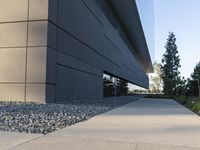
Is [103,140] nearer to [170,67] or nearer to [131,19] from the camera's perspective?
[131,19]

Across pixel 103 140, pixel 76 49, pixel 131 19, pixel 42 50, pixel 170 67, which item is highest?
pixel 131 19

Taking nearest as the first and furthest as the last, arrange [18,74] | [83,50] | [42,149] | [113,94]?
[42,149] → [18,74] → [83,50] → [113,94]

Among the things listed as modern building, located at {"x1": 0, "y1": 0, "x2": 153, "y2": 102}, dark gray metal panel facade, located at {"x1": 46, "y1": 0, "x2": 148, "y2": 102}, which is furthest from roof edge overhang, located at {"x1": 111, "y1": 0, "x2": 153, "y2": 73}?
modern building, located at {"x1": 0, "y1": 0, "x2": 153, "y2": 102}

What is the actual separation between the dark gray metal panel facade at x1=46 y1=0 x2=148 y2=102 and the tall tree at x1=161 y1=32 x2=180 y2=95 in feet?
92.8

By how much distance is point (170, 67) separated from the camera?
5534cm

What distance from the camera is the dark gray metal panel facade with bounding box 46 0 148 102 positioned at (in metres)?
14.0

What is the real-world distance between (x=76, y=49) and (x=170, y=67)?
40351 millimetres

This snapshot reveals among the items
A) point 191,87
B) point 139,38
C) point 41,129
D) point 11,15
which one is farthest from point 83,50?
point 191,87

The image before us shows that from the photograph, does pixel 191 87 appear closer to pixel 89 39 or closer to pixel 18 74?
pixel 89 39

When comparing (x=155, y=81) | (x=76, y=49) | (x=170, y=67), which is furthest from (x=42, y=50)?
(x=155, y=81)

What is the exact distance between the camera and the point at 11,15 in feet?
45.6

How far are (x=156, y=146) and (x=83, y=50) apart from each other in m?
14.4

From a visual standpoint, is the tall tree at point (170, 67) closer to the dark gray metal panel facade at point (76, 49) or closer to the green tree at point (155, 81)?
the dark gray metal panel facade at point (76, 49)

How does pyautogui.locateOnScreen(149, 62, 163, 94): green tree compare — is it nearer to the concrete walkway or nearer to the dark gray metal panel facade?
the dark gray metal panel facade
